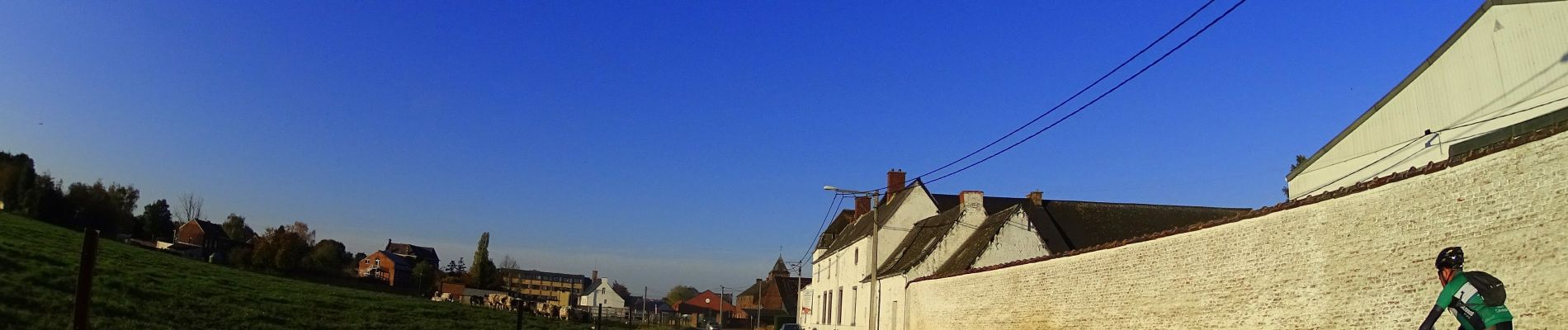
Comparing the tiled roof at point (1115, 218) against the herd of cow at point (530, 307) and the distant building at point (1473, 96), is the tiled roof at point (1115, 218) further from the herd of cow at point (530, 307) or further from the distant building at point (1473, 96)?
the herd of cow at point (530, 307)

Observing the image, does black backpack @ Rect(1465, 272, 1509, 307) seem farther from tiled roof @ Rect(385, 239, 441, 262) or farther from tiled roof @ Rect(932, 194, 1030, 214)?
tiled roof @ Rect(385, 239, 441, 262)

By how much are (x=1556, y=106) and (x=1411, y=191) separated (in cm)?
698

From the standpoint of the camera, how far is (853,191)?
1297 inches

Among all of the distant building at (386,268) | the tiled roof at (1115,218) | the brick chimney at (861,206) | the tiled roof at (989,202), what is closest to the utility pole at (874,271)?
the tiled roof at (1115,218)

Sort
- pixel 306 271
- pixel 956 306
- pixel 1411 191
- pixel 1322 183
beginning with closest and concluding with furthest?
pixel 1411 191, pixel 1322 183, pixel 956 306, pixel 306 271

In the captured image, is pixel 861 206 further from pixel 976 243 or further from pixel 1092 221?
pixel 976 243

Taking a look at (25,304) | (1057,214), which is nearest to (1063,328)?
(1057,214)

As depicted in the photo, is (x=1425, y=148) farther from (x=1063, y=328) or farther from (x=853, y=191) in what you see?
(x=853, y=191)

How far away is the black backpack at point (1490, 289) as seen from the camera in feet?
21.5

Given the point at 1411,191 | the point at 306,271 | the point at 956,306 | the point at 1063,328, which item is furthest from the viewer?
the point at 306,271

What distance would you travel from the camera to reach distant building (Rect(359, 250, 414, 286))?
116 meters

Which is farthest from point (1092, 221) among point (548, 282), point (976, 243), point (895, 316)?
point (548, 282)

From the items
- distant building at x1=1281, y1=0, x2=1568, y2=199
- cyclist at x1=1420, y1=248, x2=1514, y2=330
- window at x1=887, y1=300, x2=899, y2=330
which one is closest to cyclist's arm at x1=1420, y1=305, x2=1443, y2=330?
cyclist at x1=1420, y1=248, x2=1514, y2=330

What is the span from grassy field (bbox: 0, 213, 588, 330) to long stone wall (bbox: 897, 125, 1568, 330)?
2520cm
